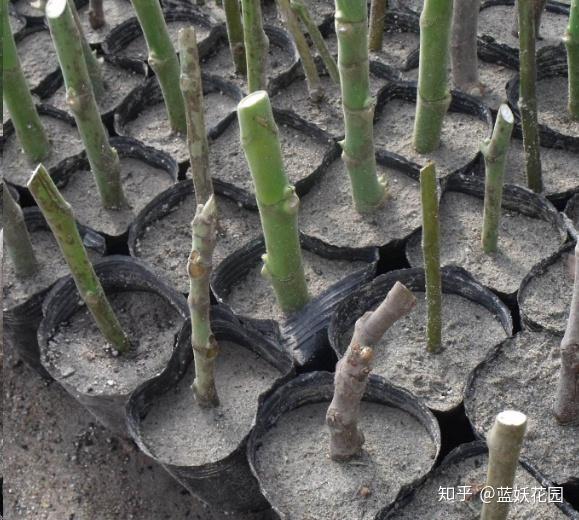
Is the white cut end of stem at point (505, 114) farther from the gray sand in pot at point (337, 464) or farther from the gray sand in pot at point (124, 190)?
the gray sand in pot at point (124, 190)

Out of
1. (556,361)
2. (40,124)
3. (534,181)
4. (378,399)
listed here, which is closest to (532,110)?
(534,181)

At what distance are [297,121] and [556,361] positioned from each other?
2.33 feet

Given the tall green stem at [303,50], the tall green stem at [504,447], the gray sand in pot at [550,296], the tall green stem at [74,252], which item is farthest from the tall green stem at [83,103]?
the tall green stem at [504,447]

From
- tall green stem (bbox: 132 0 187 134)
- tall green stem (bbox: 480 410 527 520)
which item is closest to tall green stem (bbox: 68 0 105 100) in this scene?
tall green stem (bbox: 132 0 187 134)

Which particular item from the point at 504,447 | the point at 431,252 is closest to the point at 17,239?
the point at 431,252

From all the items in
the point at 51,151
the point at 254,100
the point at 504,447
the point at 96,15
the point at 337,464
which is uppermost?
the point at 254,100

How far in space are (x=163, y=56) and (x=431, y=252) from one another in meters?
0.70

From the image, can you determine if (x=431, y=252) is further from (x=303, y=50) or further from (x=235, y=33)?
(x=235, y=33)

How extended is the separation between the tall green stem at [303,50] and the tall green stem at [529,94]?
42 cm

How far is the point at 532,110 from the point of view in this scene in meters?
1.30

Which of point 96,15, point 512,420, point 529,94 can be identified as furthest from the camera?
point 96,15

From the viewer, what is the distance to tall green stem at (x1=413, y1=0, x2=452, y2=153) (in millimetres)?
1273

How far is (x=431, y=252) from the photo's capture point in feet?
3.48

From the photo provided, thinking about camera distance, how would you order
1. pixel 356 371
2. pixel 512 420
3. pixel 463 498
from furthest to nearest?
pixel 463 498 < pixel 356 371 < pixel 512 420
